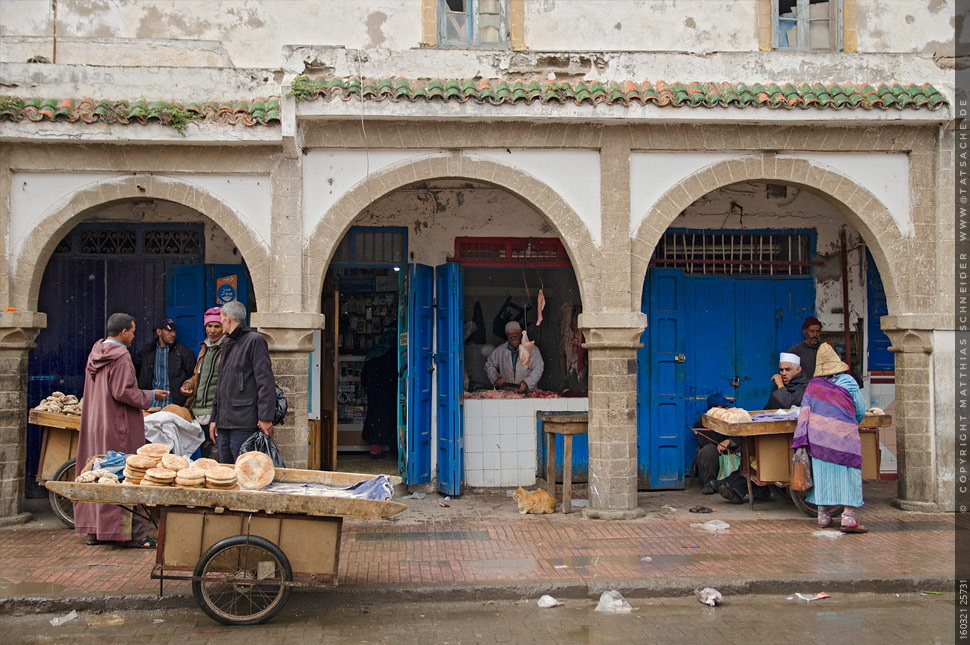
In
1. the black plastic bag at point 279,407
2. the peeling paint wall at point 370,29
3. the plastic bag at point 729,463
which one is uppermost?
the peeling paint wall at point 370,29

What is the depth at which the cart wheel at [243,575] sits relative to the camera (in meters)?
5.24

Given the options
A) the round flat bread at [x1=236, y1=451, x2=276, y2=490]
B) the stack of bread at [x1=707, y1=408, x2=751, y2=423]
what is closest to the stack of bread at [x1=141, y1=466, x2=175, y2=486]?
the round flat bread at [x1=236, y1=451, x2=276, y2=490]

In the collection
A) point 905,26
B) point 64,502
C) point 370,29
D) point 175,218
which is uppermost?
point 905,26

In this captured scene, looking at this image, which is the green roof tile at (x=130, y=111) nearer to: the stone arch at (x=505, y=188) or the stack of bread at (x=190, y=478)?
the stone arch at (x=505, y=188)

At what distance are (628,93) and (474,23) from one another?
89.0 inches

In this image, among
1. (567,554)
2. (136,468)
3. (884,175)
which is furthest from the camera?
(884,175)

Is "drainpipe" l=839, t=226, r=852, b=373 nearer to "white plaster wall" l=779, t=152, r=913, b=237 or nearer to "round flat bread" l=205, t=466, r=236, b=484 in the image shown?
"white plaster wall" l=779, t=152, r=913, b=237

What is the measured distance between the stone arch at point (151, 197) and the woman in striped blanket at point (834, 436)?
5.54m

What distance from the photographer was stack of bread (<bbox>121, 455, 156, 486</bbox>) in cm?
531

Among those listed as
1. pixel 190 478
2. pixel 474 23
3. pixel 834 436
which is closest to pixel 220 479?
pixel 190 478

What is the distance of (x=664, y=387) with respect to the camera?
9914mm

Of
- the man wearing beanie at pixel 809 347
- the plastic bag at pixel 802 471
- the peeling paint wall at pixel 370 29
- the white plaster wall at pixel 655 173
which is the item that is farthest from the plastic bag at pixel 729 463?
the peeling paint wall at pixel 370 29

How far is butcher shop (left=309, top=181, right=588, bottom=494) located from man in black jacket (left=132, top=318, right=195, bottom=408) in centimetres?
147

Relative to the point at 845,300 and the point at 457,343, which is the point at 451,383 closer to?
the point at 457,343
